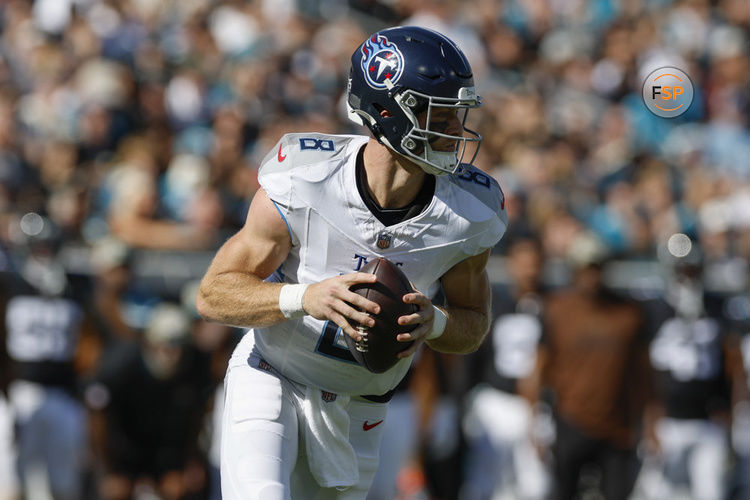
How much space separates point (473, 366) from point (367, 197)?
15.7ft

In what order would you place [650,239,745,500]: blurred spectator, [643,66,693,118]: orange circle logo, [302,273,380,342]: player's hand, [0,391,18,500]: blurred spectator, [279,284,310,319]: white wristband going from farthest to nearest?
[650,239,745,500]: blurred spectator < [0,391,18,500]: blurred spectator < [643,66,693,118]: orange circle logo < [279,284,310,319]: white wristband < [302,273,380,342]: player's hand

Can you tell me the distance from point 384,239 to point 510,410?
4.80 m

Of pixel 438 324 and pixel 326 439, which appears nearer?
pixel 438 324

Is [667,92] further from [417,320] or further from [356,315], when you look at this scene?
[356,315]

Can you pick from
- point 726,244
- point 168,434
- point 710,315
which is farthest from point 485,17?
point 168,434

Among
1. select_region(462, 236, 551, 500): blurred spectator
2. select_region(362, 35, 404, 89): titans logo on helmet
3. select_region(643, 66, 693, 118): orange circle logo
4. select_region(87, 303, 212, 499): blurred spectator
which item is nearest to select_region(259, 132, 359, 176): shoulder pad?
select_region(362, 35, 404, 89): titans logo on helmet

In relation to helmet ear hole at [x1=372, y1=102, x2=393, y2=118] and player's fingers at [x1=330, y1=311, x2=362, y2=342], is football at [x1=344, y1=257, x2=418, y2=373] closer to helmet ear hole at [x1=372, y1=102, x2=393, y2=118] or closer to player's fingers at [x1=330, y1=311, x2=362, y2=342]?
player's fingers at [x1=330, y1=311, x2=362, y2=342]

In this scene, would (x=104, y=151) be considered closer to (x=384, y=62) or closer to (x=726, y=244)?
(x=726, y=244)

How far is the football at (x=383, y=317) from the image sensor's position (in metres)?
3.39

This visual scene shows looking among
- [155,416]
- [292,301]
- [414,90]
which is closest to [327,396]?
[292,301]

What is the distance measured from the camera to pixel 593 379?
309 inches

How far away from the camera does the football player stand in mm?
3637

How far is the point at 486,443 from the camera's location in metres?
8.24

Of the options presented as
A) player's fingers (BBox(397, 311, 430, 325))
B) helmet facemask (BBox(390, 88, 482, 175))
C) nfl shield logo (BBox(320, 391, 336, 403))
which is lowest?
nfl shield logo (BBox(320, 391, 336, 403))
